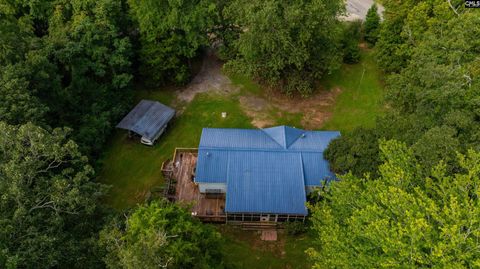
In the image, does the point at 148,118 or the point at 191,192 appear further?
the point at 148,118

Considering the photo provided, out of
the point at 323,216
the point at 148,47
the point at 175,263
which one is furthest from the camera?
the point at 148,47

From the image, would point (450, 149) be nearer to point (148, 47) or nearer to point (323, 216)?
point (323, 216)

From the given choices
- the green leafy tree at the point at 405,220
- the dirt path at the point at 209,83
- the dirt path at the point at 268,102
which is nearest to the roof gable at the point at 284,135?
the dirt path at the point at 268,102

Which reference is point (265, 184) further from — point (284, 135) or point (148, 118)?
point (148, 118)

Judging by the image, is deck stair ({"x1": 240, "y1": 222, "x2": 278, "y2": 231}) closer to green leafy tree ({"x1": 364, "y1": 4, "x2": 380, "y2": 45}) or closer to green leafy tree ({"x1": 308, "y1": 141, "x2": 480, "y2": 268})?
green leafy tree ({"x1": 308, "y1": 141, "x2": 480, "y2": 268})

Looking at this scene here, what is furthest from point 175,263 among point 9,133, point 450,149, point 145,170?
point 145,170

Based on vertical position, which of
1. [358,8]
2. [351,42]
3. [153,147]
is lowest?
[153,147]

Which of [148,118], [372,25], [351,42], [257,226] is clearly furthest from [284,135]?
[372,25]
